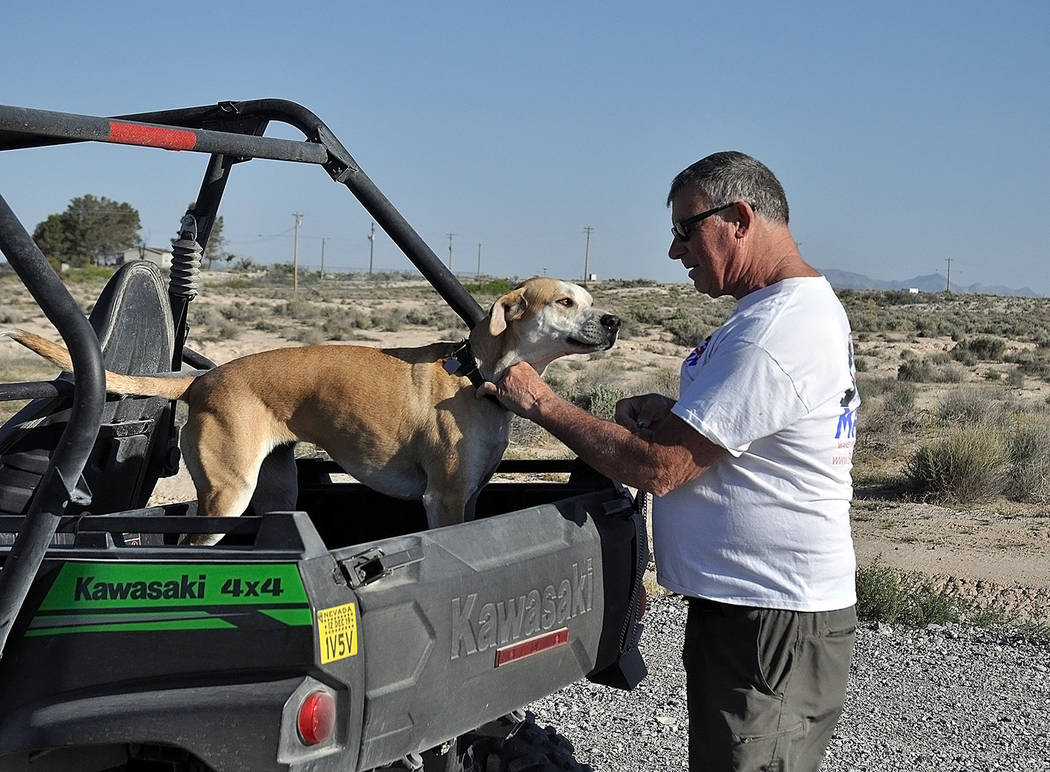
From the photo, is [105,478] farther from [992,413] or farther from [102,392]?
[992,413]

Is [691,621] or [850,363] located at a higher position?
[850,363]

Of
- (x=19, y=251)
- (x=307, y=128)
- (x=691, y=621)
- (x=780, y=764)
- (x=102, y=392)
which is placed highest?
(x=307, y=128)

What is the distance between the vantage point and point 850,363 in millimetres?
3154

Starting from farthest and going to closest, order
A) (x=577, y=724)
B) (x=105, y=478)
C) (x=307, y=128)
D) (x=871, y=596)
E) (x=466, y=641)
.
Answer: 1. (x=871, y=596)
2. (x=577, y=724)
3. (x=105, y=478)
4. (x=307, y=128)
5. (x=466, y=641)

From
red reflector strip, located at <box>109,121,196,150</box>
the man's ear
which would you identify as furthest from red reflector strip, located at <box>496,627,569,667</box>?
red reflector strip, located at <box>109,121,196,150</box>

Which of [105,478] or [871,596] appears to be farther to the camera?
[871,596]

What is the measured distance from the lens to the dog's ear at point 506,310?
4.45m

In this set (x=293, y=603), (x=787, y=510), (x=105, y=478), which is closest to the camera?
(x=293, y=603)

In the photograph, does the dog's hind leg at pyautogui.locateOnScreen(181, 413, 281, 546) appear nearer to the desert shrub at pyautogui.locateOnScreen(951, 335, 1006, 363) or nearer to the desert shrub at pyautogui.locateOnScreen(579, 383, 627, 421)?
the desert shrub at pyautogui.locateOnScreen(579, 383, 627, 421)

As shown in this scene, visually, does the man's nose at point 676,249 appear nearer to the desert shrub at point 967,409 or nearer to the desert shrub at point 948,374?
the desert shrub at point 967,409

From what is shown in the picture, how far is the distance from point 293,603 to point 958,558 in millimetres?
7617

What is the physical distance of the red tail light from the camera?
237 cm

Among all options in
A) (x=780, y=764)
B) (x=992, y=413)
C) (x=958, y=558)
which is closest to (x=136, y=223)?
(x=992, y=413)

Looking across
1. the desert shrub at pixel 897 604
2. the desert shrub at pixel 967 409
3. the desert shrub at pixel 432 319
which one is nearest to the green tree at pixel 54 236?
the desert shrub at pixel 432 319
